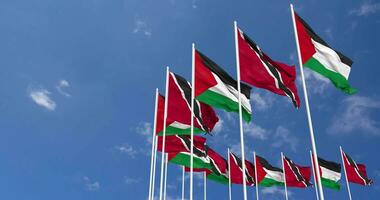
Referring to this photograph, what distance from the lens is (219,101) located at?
1784cm

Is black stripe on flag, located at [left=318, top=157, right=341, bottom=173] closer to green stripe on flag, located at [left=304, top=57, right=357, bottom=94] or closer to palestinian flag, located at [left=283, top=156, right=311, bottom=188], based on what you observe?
palestinian flag, located at [left=283, top=156, right=311, bottom=188]

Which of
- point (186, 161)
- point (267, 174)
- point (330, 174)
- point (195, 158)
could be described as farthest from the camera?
point (267, 174)

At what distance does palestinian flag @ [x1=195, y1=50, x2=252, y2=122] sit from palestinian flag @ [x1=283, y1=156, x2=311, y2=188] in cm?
1777

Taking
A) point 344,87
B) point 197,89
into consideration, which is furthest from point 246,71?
point 344,87

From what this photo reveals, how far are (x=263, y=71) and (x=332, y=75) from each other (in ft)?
9.45

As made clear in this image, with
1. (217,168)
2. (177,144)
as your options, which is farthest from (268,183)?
(177,144)

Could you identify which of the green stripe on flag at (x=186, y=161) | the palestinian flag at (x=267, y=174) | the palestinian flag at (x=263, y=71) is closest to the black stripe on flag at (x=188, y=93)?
the palestinian flag at (x=263, y=71)

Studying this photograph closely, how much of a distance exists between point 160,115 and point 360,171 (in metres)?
21.7

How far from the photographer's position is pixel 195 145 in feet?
84.5

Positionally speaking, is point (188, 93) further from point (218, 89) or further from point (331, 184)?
point (331, 184)

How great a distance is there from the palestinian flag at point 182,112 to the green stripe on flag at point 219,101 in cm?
273

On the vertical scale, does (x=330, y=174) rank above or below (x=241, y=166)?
below

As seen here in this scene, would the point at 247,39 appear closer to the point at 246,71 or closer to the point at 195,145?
the point at 246,71

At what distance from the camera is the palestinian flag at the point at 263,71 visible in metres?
17.1
